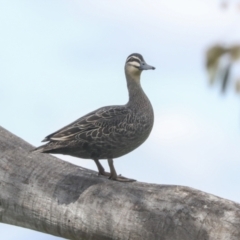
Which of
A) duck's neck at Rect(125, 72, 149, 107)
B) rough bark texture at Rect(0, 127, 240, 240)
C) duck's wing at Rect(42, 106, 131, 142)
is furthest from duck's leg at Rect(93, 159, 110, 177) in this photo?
duck's neck at Rect(125, 72, 149, 107)

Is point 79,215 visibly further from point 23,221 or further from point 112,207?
point 23,221

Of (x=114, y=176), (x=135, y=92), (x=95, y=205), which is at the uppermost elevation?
(x=135, y=92)

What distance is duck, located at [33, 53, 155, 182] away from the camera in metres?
6.91

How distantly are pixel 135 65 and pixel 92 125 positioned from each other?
1.22 metres

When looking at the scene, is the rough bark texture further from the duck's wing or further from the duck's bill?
the duck's bill

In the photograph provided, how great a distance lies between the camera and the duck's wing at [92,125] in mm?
6934

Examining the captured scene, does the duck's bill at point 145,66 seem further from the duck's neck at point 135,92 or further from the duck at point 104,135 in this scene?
the duck's neck at point 135,92

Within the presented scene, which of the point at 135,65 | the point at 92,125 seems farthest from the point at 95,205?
the point at 135,65

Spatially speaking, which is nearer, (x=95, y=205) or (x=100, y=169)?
(x=95, y=205)

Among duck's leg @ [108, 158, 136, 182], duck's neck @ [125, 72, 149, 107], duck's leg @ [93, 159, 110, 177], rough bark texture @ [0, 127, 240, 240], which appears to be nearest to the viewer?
rough bark texture @ [0, 127, 240, 240]

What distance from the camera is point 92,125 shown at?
7.11 metres

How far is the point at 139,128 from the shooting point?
734cm

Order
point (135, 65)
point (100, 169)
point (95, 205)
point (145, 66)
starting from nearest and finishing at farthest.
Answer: point (95, 205) → point (100, 169) → point (145, 66) → point (135, 65)

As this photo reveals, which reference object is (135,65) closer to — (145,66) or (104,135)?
(145,66)
